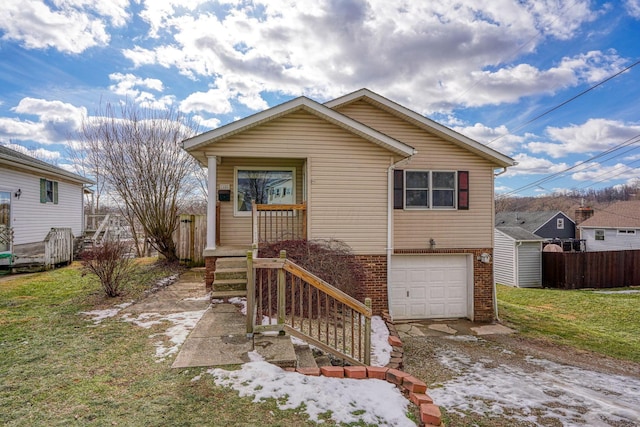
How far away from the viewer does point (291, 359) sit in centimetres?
361

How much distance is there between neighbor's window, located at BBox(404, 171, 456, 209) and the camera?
932 centimetres

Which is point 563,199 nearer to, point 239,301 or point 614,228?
point 614,228

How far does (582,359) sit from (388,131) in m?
7.31

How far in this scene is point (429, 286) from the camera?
9438mm

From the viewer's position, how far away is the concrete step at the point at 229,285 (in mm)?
6246

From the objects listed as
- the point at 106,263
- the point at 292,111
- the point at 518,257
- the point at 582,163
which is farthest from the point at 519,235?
the point at 106,263

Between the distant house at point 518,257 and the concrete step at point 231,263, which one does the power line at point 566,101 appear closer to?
the distant house at point 518,257

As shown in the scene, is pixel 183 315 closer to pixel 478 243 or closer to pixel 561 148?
pixel 478 243

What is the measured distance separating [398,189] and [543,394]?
5841 millimetres

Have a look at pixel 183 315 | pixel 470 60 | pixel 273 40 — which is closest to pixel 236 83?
pixel 273 40

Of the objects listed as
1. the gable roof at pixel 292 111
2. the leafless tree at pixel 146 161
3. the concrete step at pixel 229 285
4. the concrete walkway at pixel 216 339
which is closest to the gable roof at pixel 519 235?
the gable roof at pixel 292 111

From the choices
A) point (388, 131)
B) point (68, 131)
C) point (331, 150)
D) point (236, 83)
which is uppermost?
point (236, 83)

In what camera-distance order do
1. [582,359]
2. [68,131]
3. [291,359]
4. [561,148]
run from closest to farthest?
[291,359] → [582,359] → [68,131] → [561,148]

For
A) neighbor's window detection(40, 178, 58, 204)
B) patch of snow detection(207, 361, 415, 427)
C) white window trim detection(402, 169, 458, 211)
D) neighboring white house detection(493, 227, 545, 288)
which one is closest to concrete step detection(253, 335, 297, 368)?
patch of snow detection(207, 361, 415, 427)
